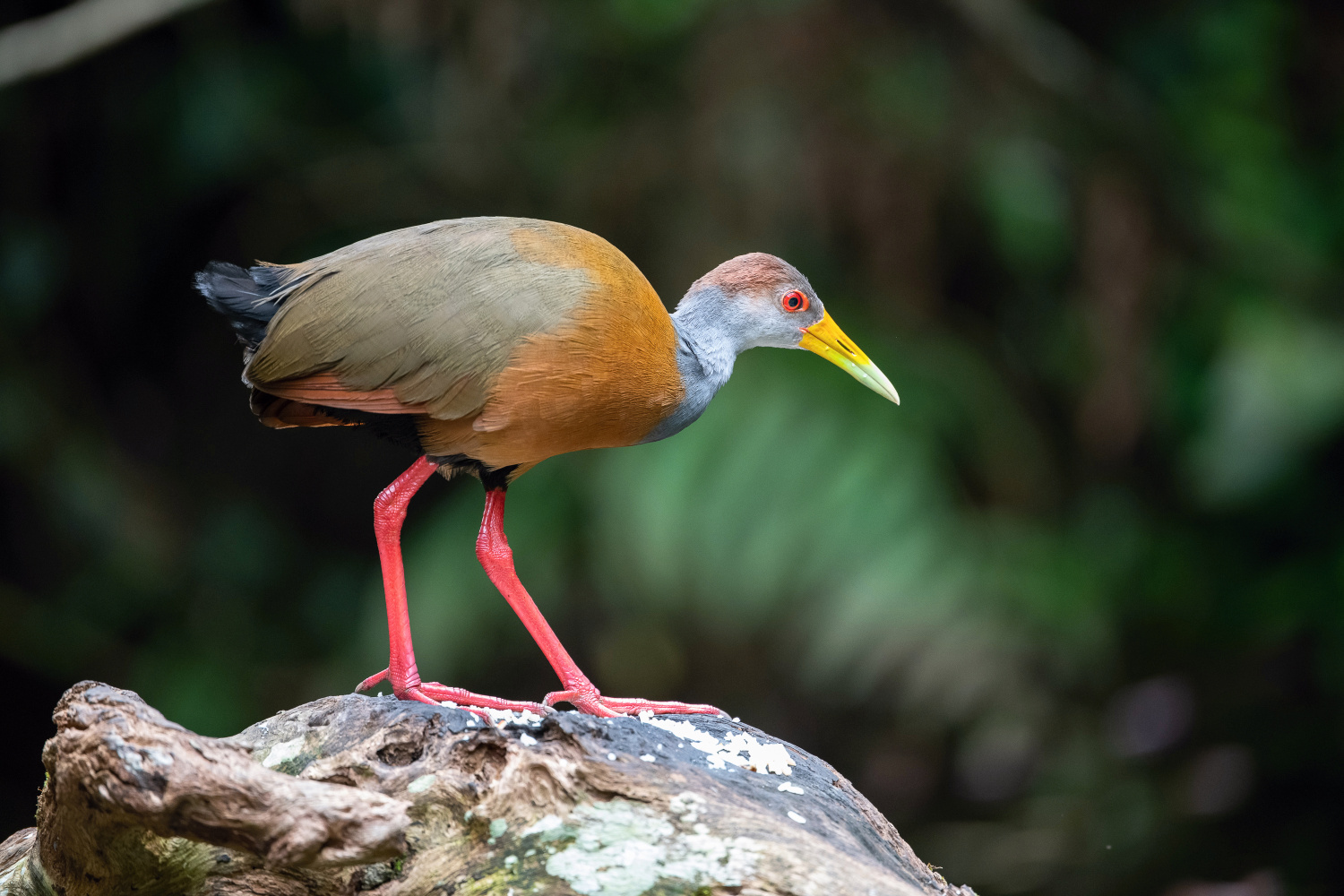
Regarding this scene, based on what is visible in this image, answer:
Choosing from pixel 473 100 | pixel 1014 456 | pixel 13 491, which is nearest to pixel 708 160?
pixel 473 100

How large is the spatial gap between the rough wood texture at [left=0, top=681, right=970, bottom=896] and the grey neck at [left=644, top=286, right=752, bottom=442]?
1.04 metres

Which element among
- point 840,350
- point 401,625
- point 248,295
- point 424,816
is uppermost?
point 840,350

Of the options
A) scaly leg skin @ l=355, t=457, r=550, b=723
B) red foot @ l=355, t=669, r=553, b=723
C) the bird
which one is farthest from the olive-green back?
red foot @ l=355, t=669, r=553, b=723

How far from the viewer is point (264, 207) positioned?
285 inches

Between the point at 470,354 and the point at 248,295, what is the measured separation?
80 cm

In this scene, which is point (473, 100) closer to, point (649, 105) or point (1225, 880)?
point (649, 105)

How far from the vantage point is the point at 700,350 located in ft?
13.1

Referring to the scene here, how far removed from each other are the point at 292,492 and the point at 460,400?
13.8ft

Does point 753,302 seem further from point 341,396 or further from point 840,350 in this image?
point 341,396

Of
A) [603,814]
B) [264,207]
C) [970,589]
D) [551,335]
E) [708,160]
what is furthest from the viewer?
[264,207]

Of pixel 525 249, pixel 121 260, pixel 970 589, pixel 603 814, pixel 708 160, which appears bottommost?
pixel 603 814

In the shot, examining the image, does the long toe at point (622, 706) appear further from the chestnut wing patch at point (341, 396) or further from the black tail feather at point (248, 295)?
the black tail feather at point (248, 295)

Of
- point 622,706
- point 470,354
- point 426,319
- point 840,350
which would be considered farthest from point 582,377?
point 840,350

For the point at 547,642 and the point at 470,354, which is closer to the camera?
the point at 470,354
